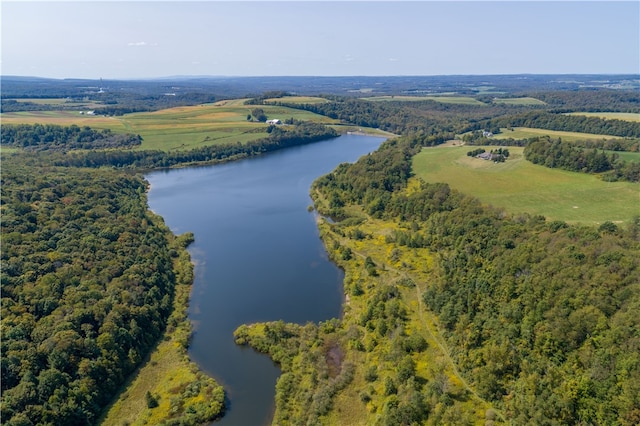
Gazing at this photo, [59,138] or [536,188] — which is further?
[59,138]

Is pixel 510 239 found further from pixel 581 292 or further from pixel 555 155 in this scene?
pixel 555 155

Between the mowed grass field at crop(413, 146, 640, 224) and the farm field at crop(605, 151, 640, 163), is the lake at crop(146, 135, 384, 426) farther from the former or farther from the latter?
the farm field at crop(605, 151, 640, 163)

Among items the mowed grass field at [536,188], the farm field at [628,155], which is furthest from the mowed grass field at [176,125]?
the farm field at [628,155]

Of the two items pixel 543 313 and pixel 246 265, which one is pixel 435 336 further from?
pixel 246 265

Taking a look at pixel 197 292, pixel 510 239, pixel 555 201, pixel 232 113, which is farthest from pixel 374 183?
pixel 232 113

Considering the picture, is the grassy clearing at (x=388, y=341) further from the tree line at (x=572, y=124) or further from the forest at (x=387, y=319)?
the tree line at (x=572, y=124)

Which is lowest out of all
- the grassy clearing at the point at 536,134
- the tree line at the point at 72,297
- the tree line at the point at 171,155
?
the tree line at the point at 72,297

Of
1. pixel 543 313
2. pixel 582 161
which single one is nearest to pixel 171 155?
pixel 582 161
